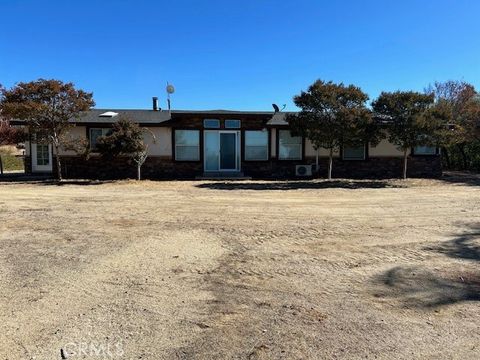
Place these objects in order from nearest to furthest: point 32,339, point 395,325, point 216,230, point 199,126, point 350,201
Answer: point 32,339 → point 395,325 → point 216,230 → point 350,201 → point 199,126

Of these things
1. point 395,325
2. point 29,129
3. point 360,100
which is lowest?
point 395,325

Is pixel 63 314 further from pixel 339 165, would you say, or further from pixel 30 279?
pixel 339 165

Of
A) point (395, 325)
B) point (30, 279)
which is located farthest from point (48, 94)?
point (395, 325)

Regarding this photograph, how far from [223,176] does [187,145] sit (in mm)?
2134

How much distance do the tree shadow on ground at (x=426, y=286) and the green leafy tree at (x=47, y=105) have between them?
13.6m

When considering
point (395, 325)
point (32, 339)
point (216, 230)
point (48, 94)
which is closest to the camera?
point (32, 339)

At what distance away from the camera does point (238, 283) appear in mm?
5188

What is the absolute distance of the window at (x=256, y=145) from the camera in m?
19.8

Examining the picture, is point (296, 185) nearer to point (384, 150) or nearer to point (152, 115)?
point (384, 150)

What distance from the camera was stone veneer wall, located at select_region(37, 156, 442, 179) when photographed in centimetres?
1905

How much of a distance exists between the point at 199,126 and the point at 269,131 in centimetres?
305

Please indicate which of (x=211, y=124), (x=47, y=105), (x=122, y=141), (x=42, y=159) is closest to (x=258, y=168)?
(x=211, y=124)

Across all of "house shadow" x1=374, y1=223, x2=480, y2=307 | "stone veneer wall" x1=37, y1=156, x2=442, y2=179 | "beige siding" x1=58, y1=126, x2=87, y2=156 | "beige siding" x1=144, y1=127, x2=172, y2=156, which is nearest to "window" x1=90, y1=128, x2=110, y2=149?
"beige siding" x1=58, y1=126, x2=87, y2=156

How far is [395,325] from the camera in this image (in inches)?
163
